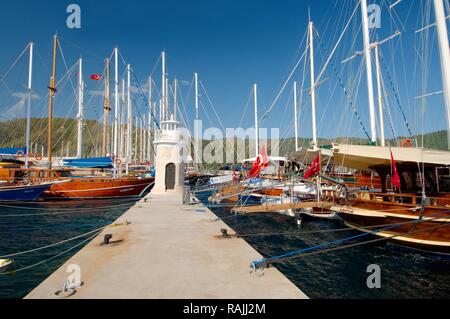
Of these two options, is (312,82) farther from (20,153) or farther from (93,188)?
(20,153)

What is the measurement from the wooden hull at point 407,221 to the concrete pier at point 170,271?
5977 mm

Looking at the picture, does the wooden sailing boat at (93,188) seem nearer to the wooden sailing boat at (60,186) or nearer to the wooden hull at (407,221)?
the wooden sailing boat at (60,186)

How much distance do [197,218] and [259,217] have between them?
39.6 ft

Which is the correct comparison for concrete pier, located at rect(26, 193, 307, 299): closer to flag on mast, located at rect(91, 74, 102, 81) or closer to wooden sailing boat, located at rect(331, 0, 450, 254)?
wooden sailing boat, located at rect(331, 0, 450, 254)

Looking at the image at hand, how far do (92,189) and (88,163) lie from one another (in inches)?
292

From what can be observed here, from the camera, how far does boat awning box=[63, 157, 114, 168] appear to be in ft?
121

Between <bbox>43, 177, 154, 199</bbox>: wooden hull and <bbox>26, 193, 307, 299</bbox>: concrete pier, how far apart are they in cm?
2513

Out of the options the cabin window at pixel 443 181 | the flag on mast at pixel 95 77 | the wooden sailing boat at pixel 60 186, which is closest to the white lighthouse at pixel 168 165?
the wooden sailing boat at pixel 60 186

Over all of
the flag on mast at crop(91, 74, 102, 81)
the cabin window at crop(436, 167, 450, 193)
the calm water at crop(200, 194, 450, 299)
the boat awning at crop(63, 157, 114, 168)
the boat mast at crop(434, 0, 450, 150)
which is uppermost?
the flag on mast at crop(91, 74, 102, 81)

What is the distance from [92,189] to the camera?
1233 inches

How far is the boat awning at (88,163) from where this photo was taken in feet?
121

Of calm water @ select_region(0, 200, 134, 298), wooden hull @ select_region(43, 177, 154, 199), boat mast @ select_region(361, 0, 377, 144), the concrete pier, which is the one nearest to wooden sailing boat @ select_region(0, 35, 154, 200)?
wooden hull @ select_region(43, 177, 154, 199)
